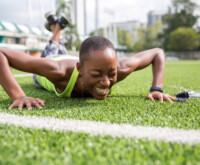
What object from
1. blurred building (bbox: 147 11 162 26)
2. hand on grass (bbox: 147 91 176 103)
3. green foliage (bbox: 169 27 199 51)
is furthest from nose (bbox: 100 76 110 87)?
blurred building (bbox: 147 11 162 26)

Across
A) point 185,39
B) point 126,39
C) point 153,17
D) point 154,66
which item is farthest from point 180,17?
point 153,17

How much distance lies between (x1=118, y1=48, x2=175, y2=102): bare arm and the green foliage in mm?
59922

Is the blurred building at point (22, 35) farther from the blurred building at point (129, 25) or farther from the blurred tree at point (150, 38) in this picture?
the blurred building at point (129, 25)

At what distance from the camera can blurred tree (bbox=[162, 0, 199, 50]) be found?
62.3 m

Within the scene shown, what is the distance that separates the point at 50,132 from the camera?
5.26 feet

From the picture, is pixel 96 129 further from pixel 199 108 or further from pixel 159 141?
pixel 199 108

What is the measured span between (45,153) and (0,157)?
247 millimetres

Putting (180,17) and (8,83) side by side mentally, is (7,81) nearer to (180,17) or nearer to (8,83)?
(8,83)

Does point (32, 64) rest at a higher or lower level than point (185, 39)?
higher

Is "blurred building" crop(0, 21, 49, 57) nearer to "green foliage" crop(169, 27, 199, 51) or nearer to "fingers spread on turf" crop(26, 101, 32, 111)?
"fingers spread on turf" crop(26, 101, 32, 111)

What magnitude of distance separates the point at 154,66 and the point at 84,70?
1.47 m

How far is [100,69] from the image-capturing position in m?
2.22

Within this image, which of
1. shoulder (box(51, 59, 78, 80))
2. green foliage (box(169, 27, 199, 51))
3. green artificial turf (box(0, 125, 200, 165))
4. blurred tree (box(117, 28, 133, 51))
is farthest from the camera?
blurred tree (box(117, 28, 133, 51))

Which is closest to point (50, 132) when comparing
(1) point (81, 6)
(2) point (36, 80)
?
(2) point (36, 80)
